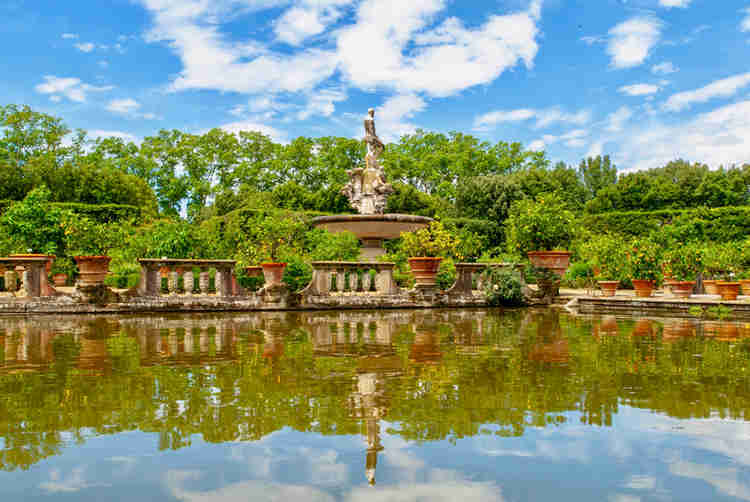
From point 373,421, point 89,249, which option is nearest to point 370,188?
point 89,249

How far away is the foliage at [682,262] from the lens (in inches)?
599

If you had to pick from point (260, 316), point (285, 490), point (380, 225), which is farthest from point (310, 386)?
point (380, 225)

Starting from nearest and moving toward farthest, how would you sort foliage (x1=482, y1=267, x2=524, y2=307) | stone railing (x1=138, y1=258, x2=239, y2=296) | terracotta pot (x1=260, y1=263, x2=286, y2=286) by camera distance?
stone railing (x1=138, y1=258, x2=239, y2=296)
terracotta pot (x1=260, y1=263, x2=286, y2=286)
foliage (x1=482, y1=267, x2=524, y2=307)

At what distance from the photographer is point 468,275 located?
1515cm

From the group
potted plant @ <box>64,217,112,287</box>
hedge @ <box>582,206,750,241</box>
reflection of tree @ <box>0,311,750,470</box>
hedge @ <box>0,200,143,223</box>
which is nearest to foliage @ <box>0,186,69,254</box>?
potted plant @ <box>64,217,112,287</box>

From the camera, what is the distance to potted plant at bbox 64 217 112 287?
1218cm

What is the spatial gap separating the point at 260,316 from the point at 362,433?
28.8 feet

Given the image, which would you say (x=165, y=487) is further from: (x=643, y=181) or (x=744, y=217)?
(x=643, y=181)

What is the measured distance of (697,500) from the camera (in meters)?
2.67

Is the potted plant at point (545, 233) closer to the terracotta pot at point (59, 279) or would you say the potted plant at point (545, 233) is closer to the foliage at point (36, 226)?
the foliage at point (36, 226)

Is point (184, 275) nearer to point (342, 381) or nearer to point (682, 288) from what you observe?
point (342, 381)

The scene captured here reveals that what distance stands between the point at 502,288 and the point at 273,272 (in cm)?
598

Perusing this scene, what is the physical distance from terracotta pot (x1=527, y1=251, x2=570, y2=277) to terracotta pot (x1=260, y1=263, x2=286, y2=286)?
7067 mm

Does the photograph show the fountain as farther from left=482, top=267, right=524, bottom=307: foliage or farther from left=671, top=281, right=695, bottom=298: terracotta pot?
left=671, top=281, right=695, bottom=298: terracotta pot
